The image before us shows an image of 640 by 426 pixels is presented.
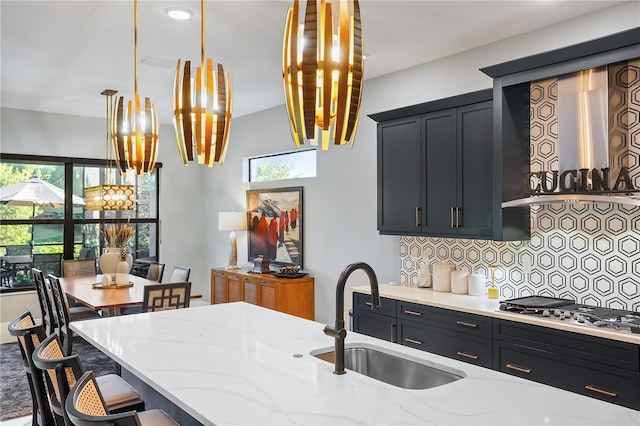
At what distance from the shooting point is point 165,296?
425cm

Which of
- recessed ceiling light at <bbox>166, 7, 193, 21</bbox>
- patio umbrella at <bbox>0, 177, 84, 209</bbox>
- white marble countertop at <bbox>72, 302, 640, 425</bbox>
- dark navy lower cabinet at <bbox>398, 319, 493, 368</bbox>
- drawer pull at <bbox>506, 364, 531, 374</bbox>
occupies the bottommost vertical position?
drawer pull at <bbox>506, 364, 531, 374</bbox>

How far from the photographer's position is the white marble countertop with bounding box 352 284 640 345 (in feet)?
9.44

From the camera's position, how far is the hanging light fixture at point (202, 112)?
87.7 inches

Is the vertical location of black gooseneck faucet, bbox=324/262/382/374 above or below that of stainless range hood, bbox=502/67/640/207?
below

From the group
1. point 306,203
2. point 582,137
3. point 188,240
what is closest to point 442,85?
point 582,137

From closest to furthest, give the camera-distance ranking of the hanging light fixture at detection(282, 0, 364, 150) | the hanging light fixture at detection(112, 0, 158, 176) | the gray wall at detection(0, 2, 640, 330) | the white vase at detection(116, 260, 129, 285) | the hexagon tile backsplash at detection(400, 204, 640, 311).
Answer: the hanging light fixture at detection(282, 0, 364, 150), the hanging light fixture at detection(112, 0, 158, 176), the hexagon tile backsplash at detection(400, 204, 640, 311), the gray wall at detection(0, 2, 640, 330), the white vase at detection(116, 260, 129, 285)

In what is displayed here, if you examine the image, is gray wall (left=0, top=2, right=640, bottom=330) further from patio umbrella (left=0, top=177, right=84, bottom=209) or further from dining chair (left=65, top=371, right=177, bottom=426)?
dining chair (left=65, top=371, right=177, bottom=426)

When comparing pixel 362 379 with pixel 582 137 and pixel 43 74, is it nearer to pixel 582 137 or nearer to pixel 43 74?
pixel 582 137

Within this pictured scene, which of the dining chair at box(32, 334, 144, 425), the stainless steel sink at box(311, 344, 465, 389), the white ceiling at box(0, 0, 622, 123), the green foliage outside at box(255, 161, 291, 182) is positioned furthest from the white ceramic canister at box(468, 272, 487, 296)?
the green foliage outside at box(255, 161, 291, 182)

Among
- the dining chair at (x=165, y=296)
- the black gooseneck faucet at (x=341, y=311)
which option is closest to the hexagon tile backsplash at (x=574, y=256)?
the black gooseneck faucet at (x=341, y=311)

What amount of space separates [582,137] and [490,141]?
0.69 m

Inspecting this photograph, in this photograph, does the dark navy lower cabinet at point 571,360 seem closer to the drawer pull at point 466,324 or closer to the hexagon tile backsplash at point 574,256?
the drawer pull at point 466,324

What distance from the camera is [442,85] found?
15.2 feet

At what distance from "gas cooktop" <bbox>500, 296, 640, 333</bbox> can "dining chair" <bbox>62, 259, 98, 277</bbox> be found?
525 centimetres
